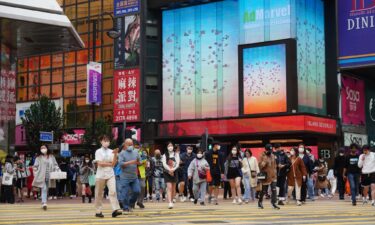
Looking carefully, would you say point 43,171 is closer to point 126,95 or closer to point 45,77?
point 126,95

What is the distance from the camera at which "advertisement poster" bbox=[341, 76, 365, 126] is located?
151 ft

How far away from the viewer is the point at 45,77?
58812mm

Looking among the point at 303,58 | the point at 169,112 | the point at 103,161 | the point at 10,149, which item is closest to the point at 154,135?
the point at 169,112

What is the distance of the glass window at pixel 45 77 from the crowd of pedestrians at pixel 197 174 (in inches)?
1184

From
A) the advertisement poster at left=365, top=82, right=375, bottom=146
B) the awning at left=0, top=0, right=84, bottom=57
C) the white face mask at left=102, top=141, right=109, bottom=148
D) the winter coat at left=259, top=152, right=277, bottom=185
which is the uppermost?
the advertisement poster at left=365, top=82, right=375, bottom=146

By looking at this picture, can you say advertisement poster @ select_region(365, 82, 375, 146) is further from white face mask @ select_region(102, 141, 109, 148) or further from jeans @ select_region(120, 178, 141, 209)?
white face mask @ select_region(102, 141, 109, 148)

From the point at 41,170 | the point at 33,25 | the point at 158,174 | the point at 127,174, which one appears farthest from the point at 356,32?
the point at 33,25

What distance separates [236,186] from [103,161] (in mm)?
8667

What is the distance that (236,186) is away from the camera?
75.4 feet

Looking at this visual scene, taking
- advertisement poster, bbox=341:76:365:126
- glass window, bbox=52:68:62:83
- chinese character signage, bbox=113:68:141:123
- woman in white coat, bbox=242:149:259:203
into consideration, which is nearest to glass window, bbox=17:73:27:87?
glass window, bbox=52:68:62:83

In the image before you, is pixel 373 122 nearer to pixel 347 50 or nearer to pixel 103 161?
pixel 347 50

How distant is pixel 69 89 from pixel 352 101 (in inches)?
941

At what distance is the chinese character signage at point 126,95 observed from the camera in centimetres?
4947

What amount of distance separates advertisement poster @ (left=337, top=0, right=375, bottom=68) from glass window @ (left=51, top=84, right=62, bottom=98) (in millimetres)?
24804
